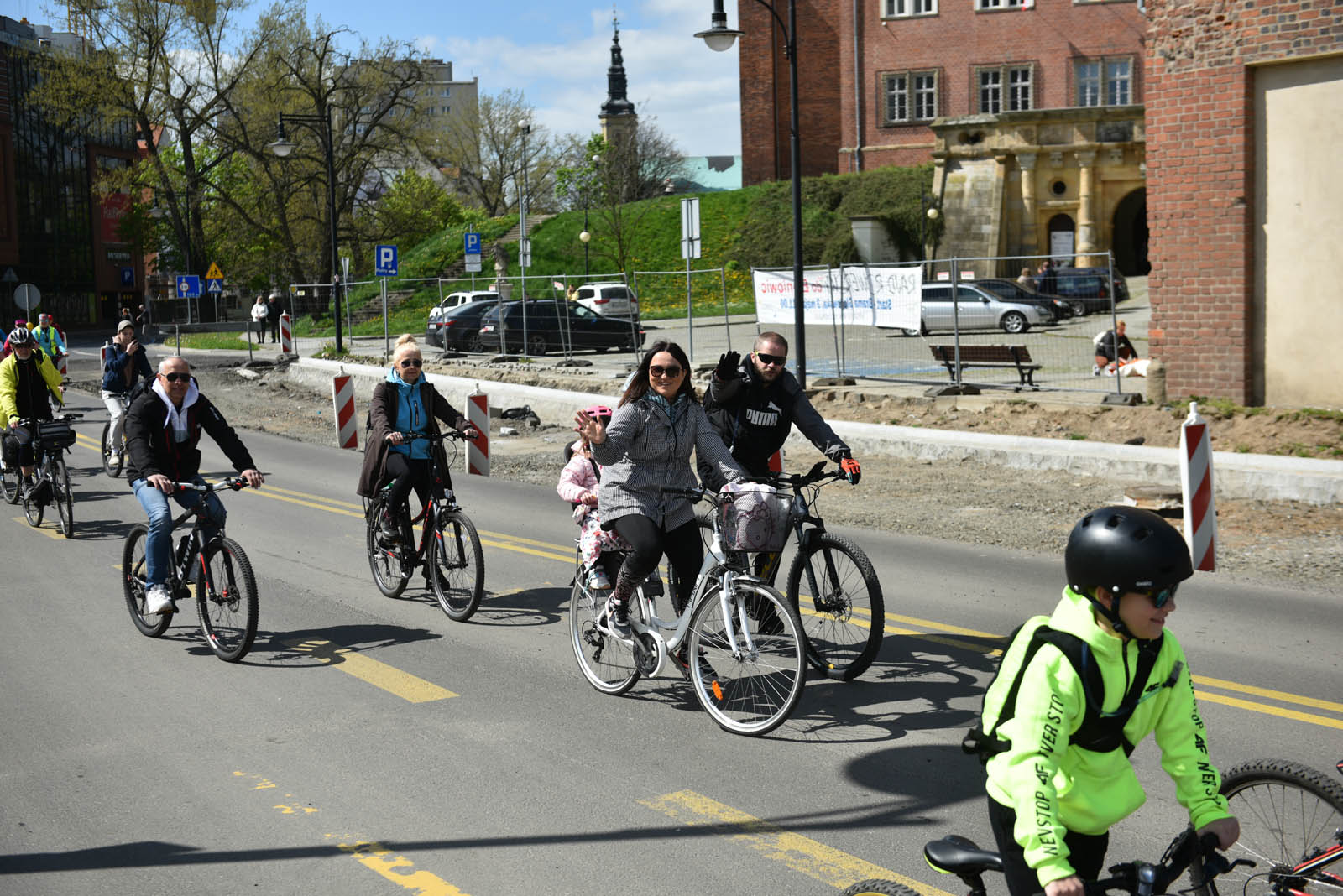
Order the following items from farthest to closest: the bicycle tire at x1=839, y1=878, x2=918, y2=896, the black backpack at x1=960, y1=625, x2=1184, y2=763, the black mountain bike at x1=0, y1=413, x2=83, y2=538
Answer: the black mountain bike at x1=0, y1=413, x2=83, y2=538 → the bicycle tire at x1=839, y1=878, x2=918, y2=896 → the black backpack at x1=960, y1=625, x2=1184, y2=763

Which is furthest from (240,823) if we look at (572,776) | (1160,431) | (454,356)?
(454,356)

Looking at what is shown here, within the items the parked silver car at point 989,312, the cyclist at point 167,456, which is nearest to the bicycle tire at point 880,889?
the cyclist at point 167,456

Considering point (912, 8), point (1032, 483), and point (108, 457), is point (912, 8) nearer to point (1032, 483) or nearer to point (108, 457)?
point (1032, 483)

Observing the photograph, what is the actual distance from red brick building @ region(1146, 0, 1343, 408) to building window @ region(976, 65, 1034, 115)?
141 feet

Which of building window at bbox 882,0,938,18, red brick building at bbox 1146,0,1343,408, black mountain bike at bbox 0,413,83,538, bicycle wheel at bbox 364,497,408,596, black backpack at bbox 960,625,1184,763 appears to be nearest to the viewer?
black backpack at bbox 960,625,1184,763

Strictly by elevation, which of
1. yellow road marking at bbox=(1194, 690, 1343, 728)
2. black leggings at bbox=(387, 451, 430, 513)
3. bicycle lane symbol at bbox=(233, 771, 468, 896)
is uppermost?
black leggings at bbox=(387, 451, 430, 513)

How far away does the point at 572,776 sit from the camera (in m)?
5.54

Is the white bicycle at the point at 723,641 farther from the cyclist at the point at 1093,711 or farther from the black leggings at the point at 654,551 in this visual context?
the cyclist at the point at 1093,711

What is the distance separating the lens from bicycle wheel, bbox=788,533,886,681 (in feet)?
22.1

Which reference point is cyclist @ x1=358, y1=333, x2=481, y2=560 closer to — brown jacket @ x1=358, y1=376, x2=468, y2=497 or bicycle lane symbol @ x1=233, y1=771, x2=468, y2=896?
brown jacket @ x1=358, y1=376, x2=468, y2=497

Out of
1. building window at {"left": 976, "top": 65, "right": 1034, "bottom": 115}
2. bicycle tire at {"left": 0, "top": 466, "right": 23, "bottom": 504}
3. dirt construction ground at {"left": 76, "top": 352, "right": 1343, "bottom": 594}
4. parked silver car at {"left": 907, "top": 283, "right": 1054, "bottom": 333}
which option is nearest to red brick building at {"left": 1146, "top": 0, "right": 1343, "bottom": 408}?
dirt construction ground at {"left": 76, "top": 352, "right": 1343, "bottom": 594}

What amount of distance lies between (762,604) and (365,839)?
6.39 feet

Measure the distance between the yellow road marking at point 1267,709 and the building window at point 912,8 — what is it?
5631 cm

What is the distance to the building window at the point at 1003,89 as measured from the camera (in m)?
57.8
